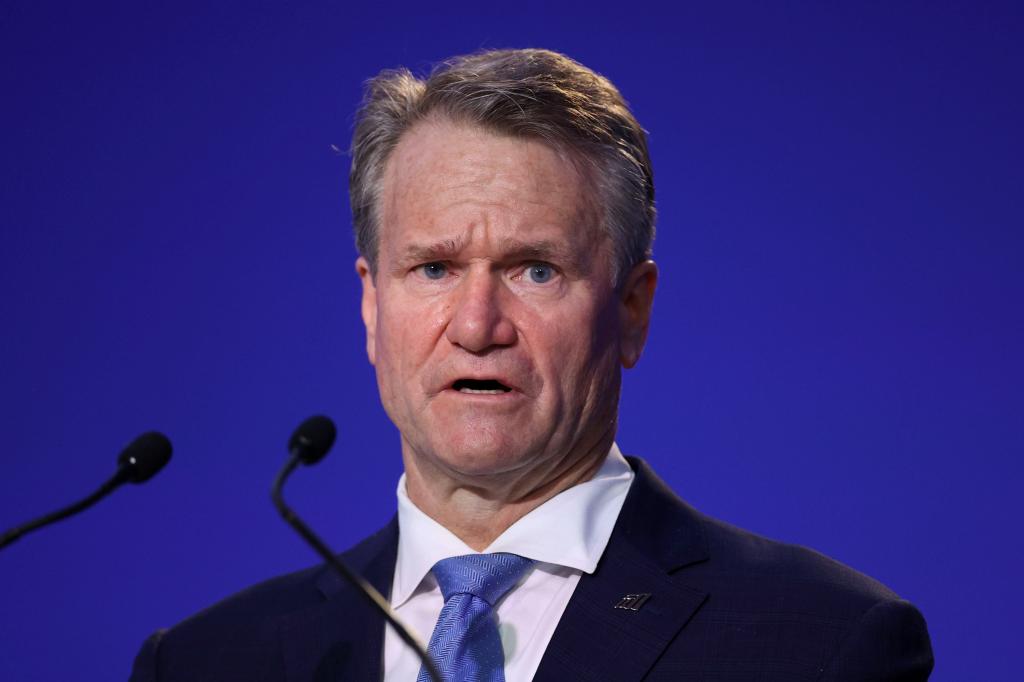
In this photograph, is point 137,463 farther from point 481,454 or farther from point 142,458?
point 481,454

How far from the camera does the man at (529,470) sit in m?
2.00

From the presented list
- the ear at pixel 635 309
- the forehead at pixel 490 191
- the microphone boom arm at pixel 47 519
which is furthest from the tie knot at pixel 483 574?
the microphone boom arm at pixel 47 519

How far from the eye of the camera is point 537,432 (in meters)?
2.09

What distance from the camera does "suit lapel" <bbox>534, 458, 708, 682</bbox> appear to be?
1.97 m

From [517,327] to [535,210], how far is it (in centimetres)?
19

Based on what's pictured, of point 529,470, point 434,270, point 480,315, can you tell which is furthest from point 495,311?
point 529,470

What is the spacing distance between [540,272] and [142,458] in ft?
2.31

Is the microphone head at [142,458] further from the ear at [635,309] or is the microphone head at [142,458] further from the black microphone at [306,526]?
the ear at [635,309]

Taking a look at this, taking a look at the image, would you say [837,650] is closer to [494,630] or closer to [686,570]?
[686,570]

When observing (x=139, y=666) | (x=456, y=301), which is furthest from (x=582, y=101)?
(x=139, y=666)

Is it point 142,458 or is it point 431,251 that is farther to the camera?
point 431,251

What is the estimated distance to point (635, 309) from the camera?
233cm

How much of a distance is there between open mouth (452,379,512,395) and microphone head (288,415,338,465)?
1.63ft

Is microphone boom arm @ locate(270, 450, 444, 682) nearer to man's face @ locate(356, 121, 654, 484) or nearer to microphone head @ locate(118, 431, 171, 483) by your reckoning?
microphone head @ locate(118, 431, 171, 483)
